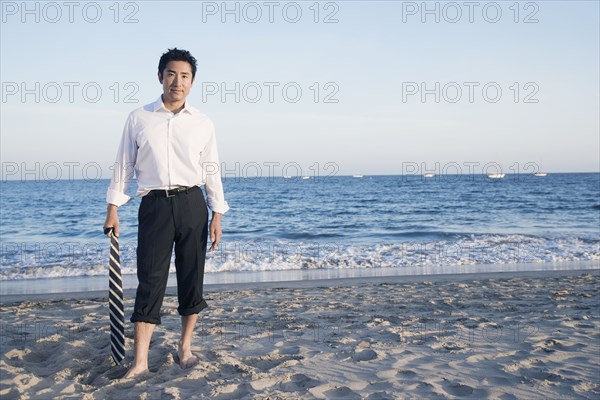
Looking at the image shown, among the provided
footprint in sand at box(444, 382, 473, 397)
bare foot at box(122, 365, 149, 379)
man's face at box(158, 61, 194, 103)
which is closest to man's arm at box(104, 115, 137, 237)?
man's face at box(158, 61, 194, 103)

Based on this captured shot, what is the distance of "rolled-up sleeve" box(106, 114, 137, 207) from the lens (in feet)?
9.81

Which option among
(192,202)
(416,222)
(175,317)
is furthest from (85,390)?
(416,222)

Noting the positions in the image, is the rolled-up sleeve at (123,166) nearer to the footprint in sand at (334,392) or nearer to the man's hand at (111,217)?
the man's hand at (111,217)

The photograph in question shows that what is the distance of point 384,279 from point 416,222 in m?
13.2

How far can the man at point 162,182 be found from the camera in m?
2.98

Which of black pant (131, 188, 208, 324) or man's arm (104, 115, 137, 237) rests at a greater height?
man's arm (104, 115, 137, 237)

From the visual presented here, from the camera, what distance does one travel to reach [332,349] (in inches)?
146

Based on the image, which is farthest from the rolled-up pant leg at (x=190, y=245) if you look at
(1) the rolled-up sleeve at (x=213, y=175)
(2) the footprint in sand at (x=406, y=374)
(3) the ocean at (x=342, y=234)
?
(3) the ocean at (x=342, y=234)

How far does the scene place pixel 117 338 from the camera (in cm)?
315

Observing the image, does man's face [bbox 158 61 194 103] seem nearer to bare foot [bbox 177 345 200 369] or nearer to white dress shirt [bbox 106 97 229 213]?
white dress shirt [bbox 106 97 229 213]

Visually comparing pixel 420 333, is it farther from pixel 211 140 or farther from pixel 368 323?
pixel 211 140

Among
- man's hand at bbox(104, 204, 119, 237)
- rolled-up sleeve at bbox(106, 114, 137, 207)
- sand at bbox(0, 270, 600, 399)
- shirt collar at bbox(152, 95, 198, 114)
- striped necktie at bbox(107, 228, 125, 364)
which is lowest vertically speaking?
sand at bbox(0, 270, 600, 399)

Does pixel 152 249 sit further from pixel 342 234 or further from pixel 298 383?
pixel 342 234

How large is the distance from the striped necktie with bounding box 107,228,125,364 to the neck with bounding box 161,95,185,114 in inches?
30.7
